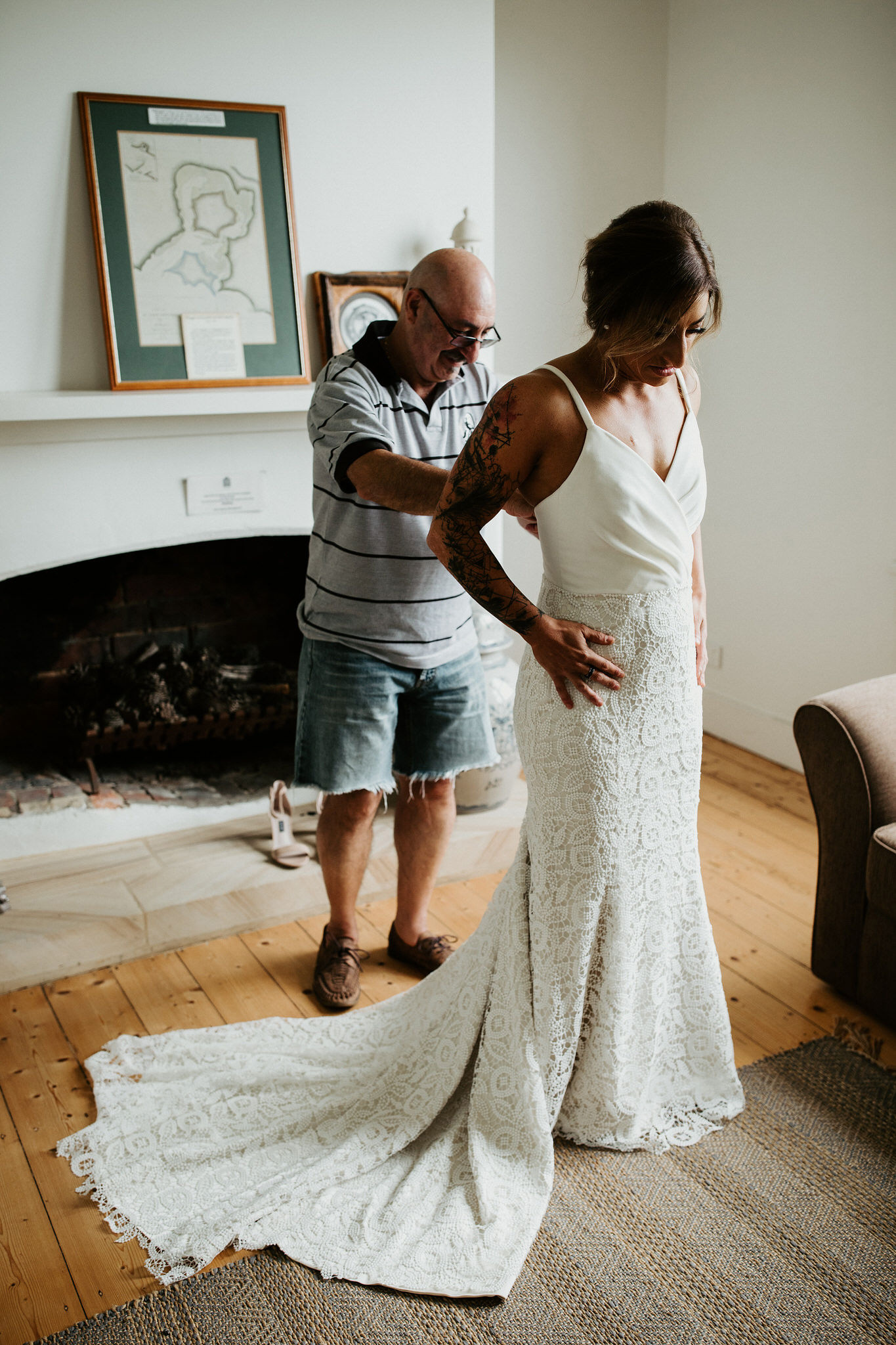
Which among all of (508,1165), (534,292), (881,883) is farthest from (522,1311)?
(534,292)

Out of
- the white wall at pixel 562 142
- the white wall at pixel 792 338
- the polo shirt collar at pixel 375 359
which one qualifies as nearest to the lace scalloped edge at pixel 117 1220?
the polo shirt collar at pixel 375 359

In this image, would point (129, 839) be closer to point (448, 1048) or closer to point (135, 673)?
point (135, 673)

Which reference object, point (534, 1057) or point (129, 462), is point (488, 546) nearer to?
point (534, 1057)

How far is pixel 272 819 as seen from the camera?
2803 millimetres

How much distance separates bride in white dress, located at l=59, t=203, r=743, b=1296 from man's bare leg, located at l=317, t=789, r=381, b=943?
407 millimetres

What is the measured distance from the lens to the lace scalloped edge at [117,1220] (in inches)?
61.6

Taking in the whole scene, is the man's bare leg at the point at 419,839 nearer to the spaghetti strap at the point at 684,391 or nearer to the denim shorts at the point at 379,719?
the denim shorts at the point at 379,719

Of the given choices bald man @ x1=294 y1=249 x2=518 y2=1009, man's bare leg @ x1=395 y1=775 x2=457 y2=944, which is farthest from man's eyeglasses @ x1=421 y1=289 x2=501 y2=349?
man's bare leg @ x1=395 y1=775 x2=457 y2=944

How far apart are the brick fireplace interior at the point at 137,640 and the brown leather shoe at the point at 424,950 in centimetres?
100

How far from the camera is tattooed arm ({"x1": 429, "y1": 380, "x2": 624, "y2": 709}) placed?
1.49 meters

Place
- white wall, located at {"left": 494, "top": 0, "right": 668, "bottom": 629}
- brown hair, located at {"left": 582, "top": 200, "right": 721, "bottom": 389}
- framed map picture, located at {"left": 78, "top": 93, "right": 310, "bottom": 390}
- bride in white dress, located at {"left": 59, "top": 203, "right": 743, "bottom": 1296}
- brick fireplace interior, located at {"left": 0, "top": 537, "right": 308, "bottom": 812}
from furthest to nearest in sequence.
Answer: white wall, located at {"left": 494, "top": 0, "right": 668, "bottom": 629}
brick fireplace interior, located at {"left": 0, "top": 537, "right": 308, "bottom": 812}
framed map picture, located at {"left": 78, "top": 93, "right": 310, "bottom": 390}
bride in white dress, located at {"left": 59, "top": 203, "right": 743, "bottom": 1296}
brown hair, located at {"left": 582, "top": 200, "right": 721, "bottom": 389}

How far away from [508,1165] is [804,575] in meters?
2.32

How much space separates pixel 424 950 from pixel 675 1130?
712mm

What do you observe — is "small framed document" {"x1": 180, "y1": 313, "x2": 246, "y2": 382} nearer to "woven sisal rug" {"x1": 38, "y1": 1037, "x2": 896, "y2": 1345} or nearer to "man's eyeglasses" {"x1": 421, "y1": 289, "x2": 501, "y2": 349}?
"man's eyeglasses" {"x1": 421, "y1": 289, "x2": 501, "y2": 349}
